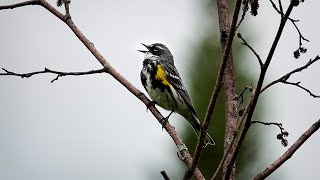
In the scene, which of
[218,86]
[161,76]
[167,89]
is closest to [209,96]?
[161,76]

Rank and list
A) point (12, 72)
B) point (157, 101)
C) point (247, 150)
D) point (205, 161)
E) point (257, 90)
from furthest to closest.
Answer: point (247, 150), point (205, 161), point (157, 101), point (12, 72), point (257, 90)

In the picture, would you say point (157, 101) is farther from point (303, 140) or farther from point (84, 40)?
point (303, 140)

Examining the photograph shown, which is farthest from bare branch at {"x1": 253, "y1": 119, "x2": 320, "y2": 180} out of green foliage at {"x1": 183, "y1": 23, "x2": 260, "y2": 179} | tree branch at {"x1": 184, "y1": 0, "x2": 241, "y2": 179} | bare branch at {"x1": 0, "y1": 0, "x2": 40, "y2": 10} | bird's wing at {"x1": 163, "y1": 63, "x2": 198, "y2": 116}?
green foliage at {"x1": 183, "y1": 23, "x2": 260, "y2": 179}

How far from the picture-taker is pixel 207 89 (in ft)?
42.9

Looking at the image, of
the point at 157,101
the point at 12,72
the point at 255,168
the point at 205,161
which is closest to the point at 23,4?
the point at 12,72

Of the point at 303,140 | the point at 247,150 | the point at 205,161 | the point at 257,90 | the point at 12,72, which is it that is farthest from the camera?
the point at 247,150

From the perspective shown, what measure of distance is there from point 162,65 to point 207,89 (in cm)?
662

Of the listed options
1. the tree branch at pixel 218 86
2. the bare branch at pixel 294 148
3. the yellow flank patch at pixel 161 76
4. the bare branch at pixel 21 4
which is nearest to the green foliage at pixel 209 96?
the yellow flank patch at pixel 161 76

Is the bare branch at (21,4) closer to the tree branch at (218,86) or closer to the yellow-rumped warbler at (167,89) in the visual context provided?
the tree branch at (218,86)

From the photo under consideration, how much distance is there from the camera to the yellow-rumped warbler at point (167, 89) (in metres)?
6.13

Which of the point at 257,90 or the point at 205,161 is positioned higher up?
the point at 257,90

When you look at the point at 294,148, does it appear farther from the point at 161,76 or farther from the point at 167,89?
the point at 161,76

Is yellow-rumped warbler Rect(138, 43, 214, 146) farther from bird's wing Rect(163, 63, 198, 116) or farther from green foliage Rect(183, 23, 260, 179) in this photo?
green foliage Rect(183, 23, 260, 179)

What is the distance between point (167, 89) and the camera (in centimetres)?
622
